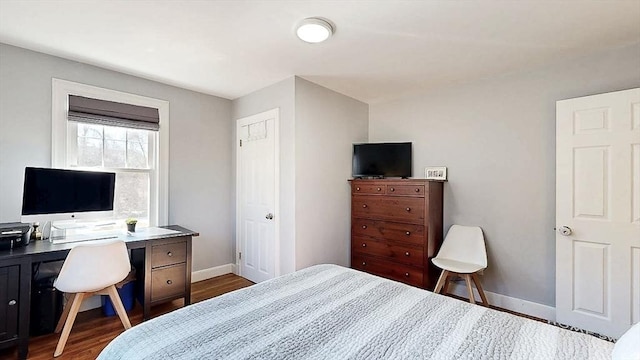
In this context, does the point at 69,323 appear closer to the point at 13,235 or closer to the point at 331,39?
the point at 13,235

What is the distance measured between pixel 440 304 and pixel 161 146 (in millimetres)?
3128

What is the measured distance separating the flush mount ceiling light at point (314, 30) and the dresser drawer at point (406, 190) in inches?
66.1

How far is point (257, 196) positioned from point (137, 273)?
1.41 metres

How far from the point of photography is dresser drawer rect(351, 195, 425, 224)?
2.89 m

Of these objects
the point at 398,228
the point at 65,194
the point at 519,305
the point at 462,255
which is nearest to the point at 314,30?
the point at 398,228

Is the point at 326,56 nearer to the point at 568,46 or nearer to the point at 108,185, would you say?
the point at 568,46

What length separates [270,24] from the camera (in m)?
1.96

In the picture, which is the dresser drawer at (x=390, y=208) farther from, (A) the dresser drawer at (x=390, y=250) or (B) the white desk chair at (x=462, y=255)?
(B) the white desk chair at (x=462, y=255)

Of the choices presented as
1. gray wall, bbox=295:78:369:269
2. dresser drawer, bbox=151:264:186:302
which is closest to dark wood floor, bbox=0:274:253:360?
dresser drawer, bbox=151:264:186:302

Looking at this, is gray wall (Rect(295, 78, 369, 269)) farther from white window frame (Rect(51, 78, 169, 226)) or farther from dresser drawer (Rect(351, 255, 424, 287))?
white window frame (Rect(51, 78, 169, 226))

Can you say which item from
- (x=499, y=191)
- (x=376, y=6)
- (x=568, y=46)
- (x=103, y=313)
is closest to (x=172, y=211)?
(x=103, y=313)

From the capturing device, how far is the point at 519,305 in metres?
2.68

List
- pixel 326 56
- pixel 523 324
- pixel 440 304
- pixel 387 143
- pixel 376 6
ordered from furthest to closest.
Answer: pixel 387 143 → pixel 326 56 → pixel 376 6 → pixel 440 304 → pixel 523 324

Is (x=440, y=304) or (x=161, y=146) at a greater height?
(x=161, y=146)
